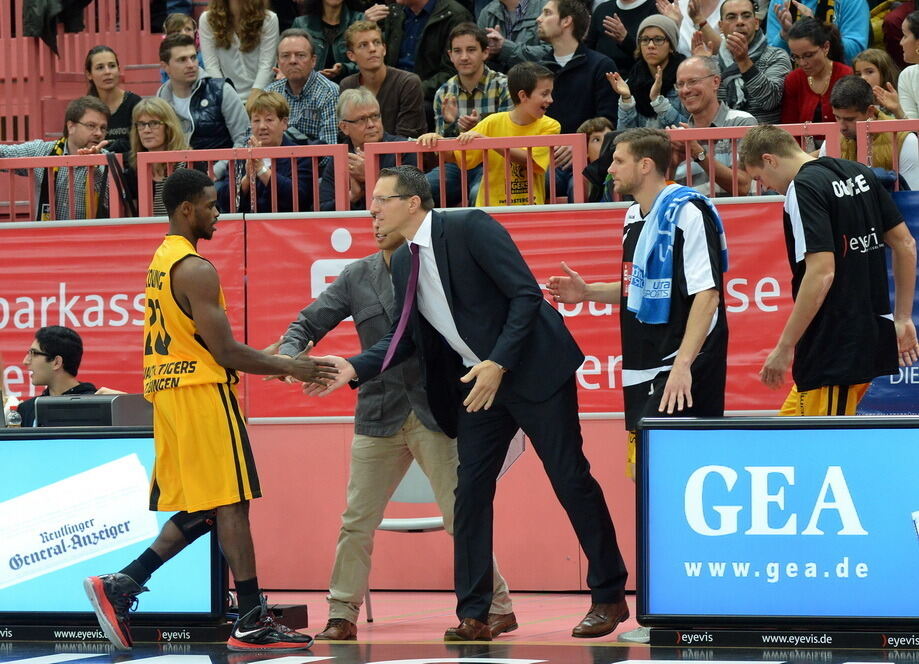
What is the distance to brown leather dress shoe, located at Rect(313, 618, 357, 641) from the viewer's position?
6.78 m

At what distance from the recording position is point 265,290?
909cm

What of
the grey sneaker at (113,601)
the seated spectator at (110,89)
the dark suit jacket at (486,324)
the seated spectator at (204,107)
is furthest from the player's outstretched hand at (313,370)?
the seated spectator at (110,89)

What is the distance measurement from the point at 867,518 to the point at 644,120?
15.7 feet

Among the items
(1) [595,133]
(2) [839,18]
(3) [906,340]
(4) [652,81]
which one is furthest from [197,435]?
(2) [839,18]

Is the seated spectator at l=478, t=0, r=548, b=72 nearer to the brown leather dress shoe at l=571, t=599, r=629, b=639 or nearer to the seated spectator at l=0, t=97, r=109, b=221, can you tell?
the seated spectator at l=0, t=97, r=109, b=221

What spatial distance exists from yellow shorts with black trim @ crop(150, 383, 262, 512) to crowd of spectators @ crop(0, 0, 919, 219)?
2957 mm

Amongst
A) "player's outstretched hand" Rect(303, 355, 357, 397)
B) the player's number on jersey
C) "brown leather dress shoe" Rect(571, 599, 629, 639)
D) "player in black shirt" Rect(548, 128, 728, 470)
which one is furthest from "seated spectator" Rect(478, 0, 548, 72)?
"brown leather dress shoe" Rect(571, 599, 629, 639)

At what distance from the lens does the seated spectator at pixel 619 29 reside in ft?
36.8

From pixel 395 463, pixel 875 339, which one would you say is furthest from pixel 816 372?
pixel 395 463

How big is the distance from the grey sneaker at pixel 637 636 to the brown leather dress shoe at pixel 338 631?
1.26 m

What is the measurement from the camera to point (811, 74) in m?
10.1

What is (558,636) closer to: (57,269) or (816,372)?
(816,372)

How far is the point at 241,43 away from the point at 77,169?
2.72 metres

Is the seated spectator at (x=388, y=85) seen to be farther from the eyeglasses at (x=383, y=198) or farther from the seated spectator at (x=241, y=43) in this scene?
→ the eyeglasses at (x=383, y=198)
